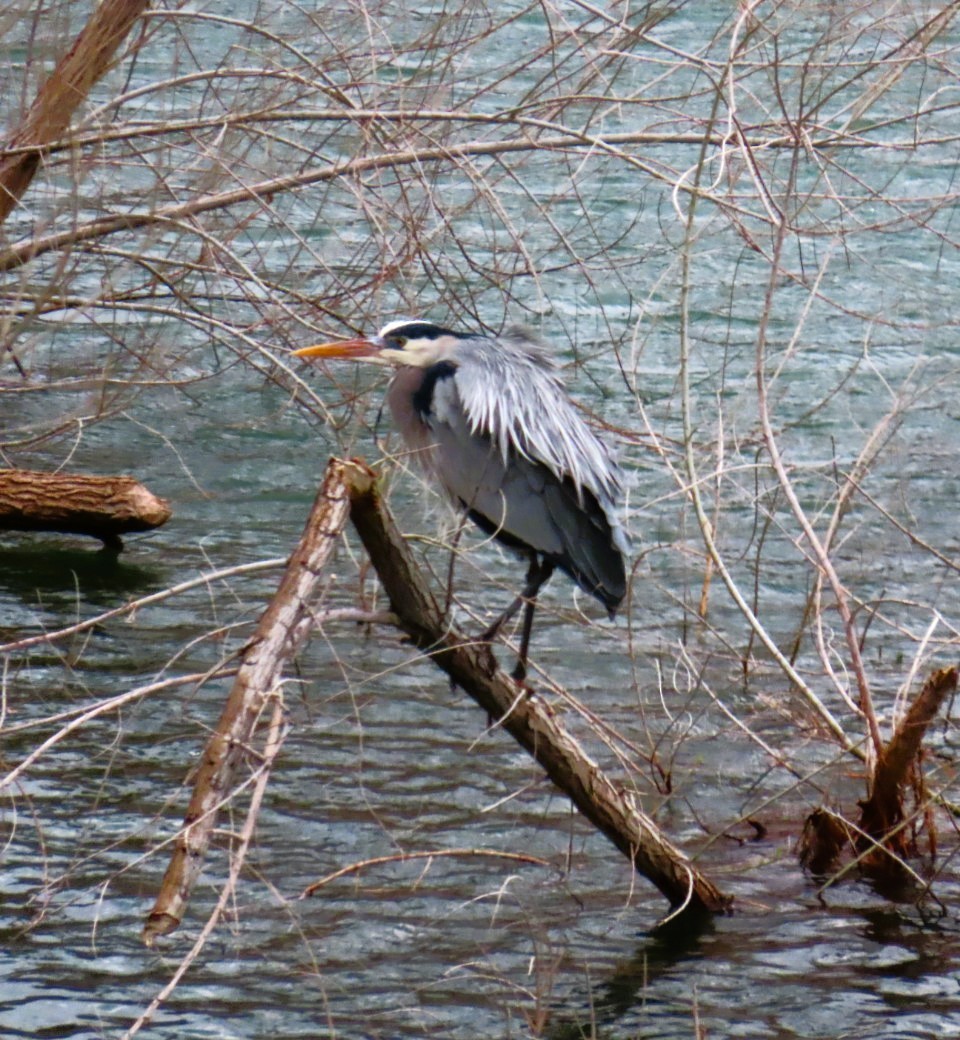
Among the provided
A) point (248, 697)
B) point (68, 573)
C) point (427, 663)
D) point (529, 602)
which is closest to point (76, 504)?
point (68, 573)

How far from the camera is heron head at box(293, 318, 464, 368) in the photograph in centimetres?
505

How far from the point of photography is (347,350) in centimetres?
500

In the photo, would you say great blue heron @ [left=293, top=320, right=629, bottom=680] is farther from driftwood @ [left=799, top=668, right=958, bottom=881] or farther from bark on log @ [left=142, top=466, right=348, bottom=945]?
bark on log @ [left=142, top=466, right=348, bottom=945]

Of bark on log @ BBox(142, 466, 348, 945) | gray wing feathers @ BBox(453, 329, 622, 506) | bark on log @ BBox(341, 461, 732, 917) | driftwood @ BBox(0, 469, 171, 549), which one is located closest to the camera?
bark on log @ BBox(142, 466, 348, 945)

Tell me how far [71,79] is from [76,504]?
281 centimetres

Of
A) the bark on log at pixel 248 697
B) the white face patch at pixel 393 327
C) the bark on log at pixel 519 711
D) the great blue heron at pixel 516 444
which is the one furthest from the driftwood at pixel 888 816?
the bark on log at pixel 248 697

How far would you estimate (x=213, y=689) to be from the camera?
22.0 feet

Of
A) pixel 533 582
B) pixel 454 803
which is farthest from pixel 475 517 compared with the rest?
pixel 454 803

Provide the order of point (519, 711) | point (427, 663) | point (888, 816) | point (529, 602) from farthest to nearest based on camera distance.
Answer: point (427, 663)
point (888, 816)
point (529, 602)
point (519, 711)

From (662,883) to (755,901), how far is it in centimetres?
49

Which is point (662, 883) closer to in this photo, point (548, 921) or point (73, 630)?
point (548, 921)

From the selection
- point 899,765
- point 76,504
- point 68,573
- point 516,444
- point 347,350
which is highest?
point 347,350

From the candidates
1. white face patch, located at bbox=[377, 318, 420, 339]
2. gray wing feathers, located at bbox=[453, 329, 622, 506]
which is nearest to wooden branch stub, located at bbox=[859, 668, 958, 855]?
gray wing feathers, located at bbox=[453, 329, 622, 506]

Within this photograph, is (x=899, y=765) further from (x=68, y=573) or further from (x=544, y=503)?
(x=68, y=573)
